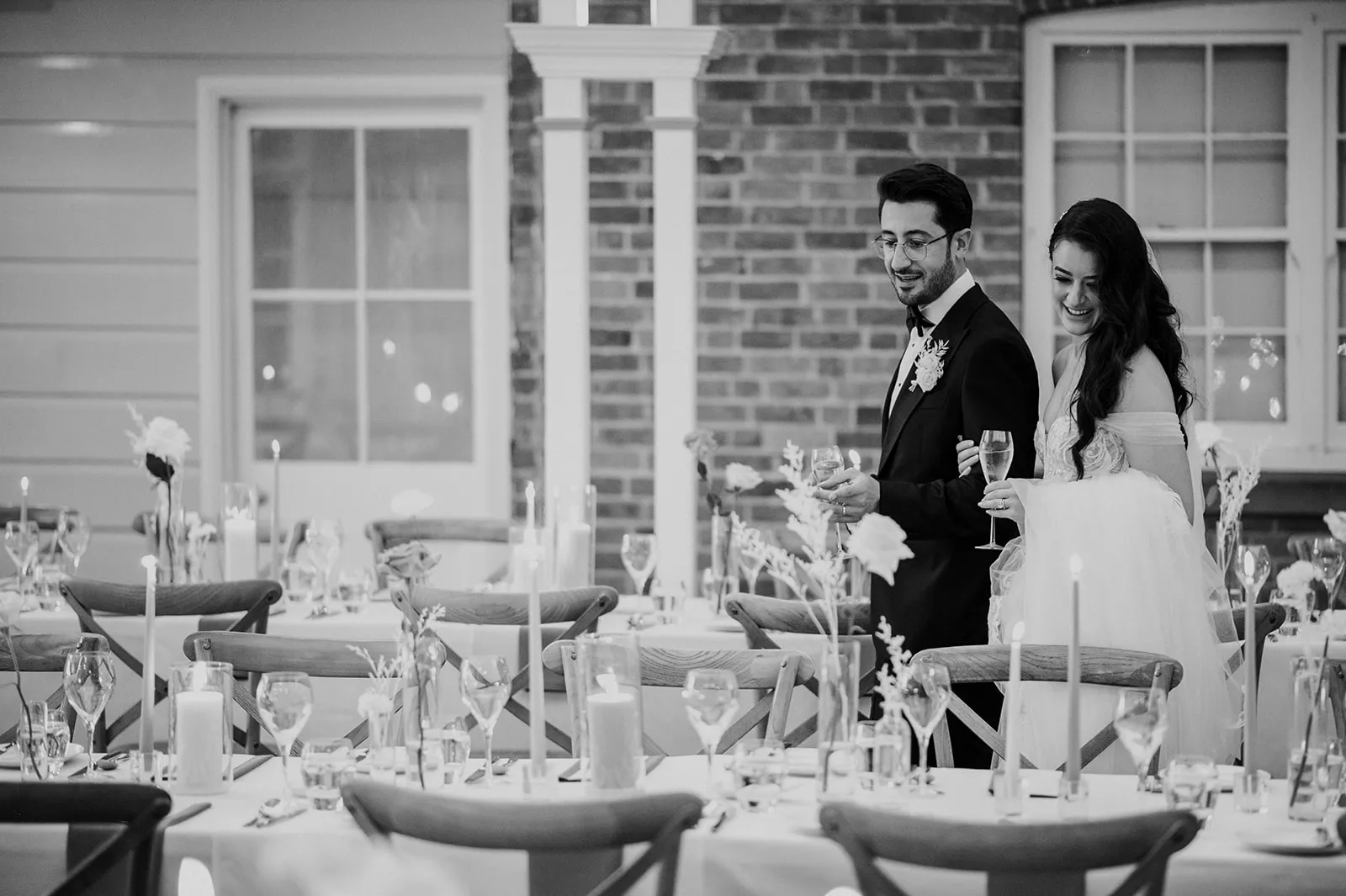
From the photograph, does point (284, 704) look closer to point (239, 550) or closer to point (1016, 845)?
point (1016, 845)

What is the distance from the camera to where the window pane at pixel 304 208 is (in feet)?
18.9

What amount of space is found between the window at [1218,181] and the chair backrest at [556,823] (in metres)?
4.16

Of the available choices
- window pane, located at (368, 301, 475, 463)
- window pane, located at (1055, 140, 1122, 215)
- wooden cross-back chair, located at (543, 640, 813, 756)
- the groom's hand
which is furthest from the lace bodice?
window pane, located at (368, 301, 475, 463)

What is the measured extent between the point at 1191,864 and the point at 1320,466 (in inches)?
156

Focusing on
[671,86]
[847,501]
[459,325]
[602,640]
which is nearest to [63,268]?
[459,325]

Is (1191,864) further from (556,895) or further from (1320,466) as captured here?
(1320,466)

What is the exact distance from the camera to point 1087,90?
5.50 metres

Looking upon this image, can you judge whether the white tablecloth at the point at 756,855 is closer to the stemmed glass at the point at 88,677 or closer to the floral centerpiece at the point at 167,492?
the stemmed glass at the point at 88,677

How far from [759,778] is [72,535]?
9.34ft

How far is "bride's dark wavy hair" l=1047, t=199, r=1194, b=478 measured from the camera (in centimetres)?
294

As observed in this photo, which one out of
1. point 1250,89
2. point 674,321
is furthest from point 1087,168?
point 674,321

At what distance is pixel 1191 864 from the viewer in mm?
1834

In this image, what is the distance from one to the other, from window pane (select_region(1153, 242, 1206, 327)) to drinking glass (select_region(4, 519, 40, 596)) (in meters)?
3.94

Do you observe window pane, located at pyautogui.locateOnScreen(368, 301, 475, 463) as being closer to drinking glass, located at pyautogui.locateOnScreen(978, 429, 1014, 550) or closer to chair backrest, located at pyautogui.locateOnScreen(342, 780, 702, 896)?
drinking glass, located at pyautogui.locateOnScreen(978, 429, 1014, 550)
